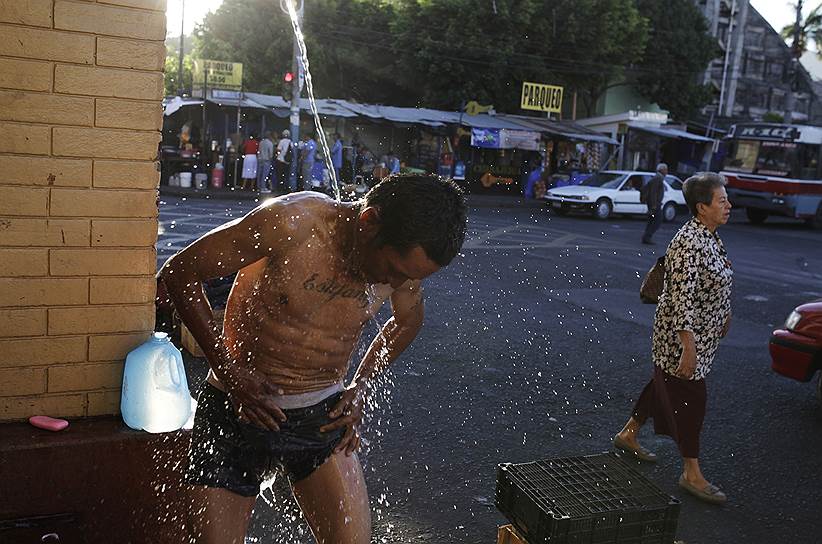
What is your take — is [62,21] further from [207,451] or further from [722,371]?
[722,371]

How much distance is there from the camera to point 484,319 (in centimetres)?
839

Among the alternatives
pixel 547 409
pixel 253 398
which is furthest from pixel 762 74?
pixel 253 398

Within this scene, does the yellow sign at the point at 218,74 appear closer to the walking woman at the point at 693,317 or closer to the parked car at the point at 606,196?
the parked car at the point at 606,196

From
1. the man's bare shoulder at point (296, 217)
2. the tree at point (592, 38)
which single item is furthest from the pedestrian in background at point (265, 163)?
the man's bare shoulder at point (296, 217)

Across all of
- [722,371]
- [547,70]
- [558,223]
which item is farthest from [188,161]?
[722,371]

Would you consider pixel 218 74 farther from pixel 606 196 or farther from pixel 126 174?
pixel 126 174

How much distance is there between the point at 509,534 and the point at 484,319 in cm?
536

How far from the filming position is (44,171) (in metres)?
2.62

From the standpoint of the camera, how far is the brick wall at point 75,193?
258cm

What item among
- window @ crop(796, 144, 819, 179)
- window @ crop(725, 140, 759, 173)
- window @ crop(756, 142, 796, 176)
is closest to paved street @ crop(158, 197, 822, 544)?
window @ crop(756, 142, 796, 176)

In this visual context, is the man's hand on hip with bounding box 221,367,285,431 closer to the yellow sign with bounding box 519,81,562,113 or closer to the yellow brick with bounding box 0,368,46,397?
the yellow brick with bounding box 0,368,46,397

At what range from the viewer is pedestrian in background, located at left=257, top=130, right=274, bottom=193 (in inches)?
896

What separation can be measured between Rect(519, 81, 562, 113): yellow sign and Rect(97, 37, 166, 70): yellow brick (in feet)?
96.8

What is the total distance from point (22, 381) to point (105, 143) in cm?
88
